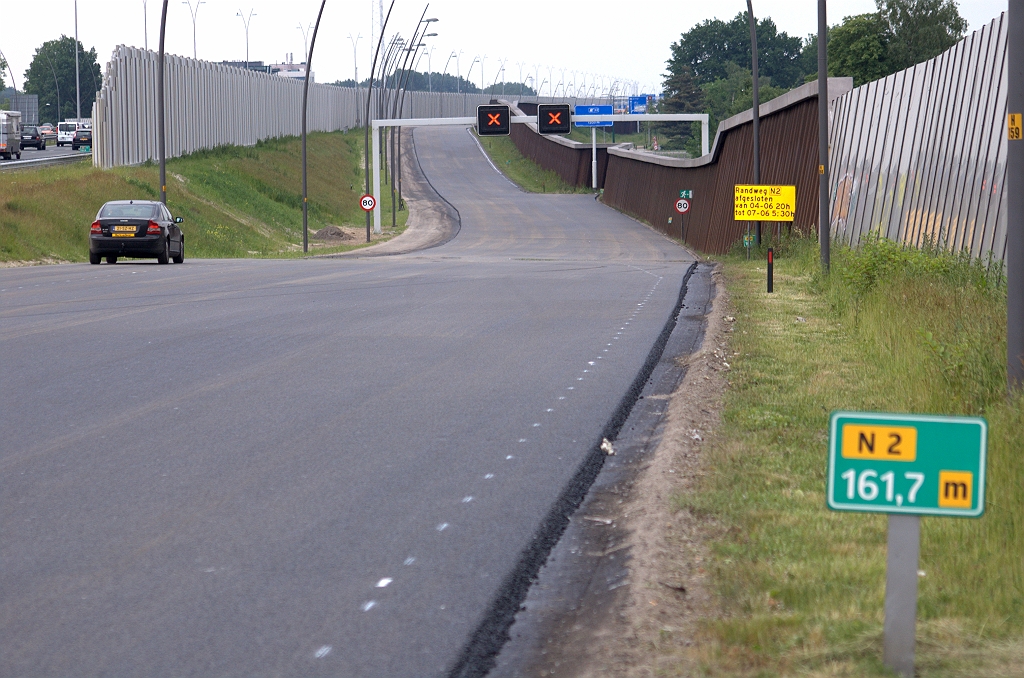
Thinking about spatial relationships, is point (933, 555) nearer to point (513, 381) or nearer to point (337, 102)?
point (513, 381)

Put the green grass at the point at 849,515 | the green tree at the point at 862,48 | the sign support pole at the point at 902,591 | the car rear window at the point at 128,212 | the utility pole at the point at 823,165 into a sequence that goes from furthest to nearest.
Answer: the green tree at the point at 862,48 < the car rear window at the point at 128,212 < the utility pole at the point at 823,165 < the green grass at the point at 849,515 < the sign support pole at the point at 902,591

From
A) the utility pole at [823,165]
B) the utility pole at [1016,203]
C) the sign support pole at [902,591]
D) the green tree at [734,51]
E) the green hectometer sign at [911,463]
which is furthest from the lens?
the green tree at [734,51]

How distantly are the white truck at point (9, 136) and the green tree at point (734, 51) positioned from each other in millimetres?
123059

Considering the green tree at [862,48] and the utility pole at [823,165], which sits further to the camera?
the green tree at [862,48]

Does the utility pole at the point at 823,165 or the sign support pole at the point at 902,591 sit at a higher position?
the utility pole at the point at 823,165

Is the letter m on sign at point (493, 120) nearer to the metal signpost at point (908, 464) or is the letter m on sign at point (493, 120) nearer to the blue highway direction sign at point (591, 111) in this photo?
the blue highway direction sign at point (591, 111)

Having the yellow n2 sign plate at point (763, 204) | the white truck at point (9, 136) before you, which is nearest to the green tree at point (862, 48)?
the white truck at point (9, 136)

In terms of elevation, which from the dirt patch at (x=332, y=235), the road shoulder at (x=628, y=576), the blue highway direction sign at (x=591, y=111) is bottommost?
the dirt patch at (x=332, y=235)

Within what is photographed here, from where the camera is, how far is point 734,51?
18175 cm

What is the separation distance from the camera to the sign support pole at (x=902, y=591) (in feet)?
13.9

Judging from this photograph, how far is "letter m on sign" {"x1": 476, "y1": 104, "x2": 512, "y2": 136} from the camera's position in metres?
59.3

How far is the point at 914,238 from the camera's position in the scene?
21844 millimetres

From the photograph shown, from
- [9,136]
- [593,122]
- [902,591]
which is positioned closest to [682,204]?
[593,122]

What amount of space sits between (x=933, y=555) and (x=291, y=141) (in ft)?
269
